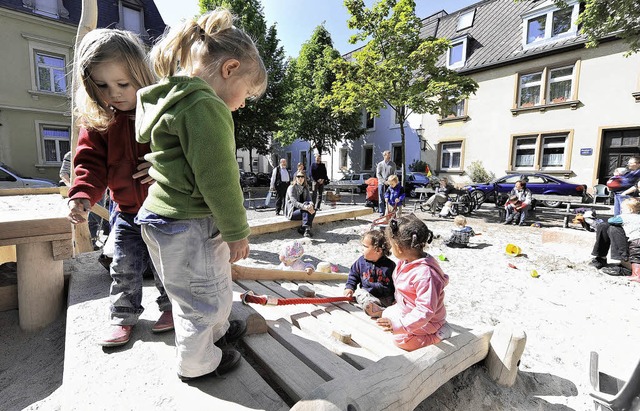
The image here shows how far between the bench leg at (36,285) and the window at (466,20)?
69.3 ft

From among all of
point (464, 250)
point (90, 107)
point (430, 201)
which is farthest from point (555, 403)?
point (430, 201)

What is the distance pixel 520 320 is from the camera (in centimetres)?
326

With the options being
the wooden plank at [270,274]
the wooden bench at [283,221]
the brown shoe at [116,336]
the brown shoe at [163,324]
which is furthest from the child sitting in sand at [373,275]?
the wooden bench at [283,221]

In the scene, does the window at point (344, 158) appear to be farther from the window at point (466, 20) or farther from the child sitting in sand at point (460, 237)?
the child sitting in sand at point (460, 237)

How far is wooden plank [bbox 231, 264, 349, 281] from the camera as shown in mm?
2883

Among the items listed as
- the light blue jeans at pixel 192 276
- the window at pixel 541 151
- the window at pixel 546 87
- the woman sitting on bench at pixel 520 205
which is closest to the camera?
Answer: the light blue jeans at pixel 192 276

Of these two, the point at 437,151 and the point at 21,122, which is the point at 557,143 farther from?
the point at 21,122

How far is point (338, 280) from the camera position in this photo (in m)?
3.88

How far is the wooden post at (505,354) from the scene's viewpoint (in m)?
2.07

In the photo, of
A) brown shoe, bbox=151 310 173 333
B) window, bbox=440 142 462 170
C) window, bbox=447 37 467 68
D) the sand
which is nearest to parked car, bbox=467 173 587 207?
window, bbox=440 142 462 170

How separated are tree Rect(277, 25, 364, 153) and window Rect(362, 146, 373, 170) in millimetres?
1290

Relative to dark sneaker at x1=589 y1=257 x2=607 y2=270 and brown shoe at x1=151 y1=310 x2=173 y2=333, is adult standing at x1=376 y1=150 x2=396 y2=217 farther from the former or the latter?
brown shoe at x1=151 y1=310 x2=173 y2=333

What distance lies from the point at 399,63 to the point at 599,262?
814cm

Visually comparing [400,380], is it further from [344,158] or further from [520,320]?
[344,158]
